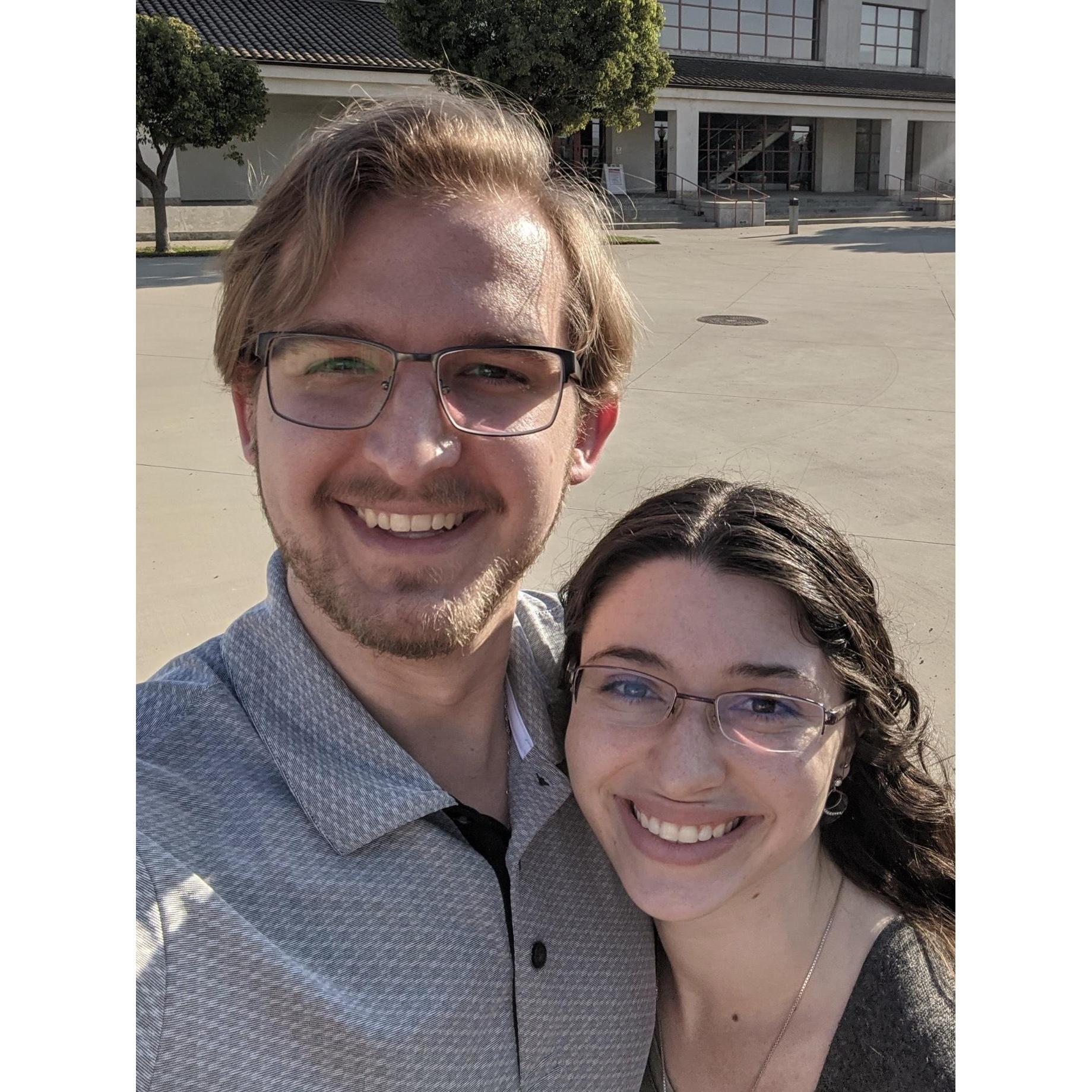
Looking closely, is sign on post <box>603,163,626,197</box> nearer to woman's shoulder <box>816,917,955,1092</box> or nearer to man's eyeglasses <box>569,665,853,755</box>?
man's eyeglasses <box>569,665,853,755</box>

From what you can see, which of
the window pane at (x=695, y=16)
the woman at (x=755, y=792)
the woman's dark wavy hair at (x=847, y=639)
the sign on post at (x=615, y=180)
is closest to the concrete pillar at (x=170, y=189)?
the sign on post at (x=615, y=180)

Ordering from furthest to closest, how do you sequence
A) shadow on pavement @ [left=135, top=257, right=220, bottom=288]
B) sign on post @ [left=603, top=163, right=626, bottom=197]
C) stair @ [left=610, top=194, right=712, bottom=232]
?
1. sign on post @ [left=603, top=163, right=626, bottom=197]
2. stair @ [left=610, top=194, right=712, bottom=232]
3. shadow on pavement @ [left=135, top=257, right=220, bottom=288]

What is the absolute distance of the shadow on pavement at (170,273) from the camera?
14234 mm

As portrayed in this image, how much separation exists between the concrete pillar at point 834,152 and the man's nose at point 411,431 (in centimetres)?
3669

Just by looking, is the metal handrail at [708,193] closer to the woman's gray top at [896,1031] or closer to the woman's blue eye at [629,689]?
the woman's blue eye at [629,689]

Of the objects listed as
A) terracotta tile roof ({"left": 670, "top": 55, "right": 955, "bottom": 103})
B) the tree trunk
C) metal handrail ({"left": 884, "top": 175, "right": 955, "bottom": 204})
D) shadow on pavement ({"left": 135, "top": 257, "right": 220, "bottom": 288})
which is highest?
terracotta tile roof ({"left": 670, "top": 55, "right": 955, "bottom": 103})

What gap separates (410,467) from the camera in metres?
1.62

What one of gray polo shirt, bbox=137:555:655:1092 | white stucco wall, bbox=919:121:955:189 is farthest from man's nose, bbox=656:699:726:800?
white stucco wall, bbox=919:121:955:189

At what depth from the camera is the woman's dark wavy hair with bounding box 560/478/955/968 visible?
5.93 feet

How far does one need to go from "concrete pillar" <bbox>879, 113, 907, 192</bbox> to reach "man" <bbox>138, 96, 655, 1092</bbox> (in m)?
35.7

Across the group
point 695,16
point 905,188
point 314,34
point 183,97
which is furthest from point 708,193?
point 183,97

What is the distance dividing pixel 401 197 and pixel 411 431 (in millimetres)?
413

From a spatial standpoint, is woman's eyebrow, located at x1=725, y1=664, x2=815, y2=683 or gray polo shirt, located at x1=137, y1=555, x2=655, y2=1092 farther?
woman's eyebrow, located at x1=725, y1=664, x2=815, y2=683

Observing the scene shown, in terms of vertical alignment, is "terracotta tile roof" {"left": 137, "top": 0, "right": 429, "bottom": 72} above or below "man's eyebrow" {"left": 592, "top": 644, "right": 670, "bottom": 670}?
above
